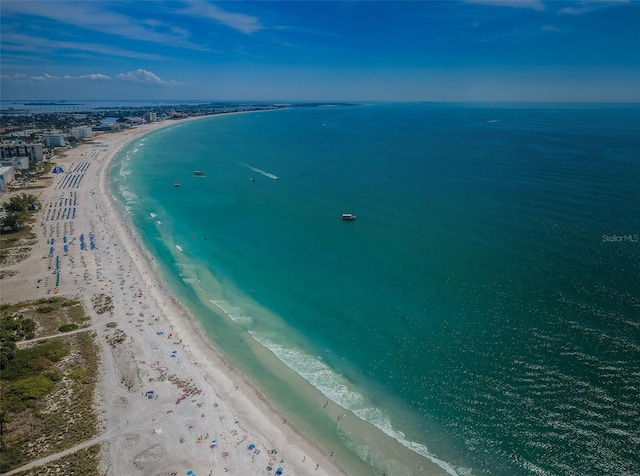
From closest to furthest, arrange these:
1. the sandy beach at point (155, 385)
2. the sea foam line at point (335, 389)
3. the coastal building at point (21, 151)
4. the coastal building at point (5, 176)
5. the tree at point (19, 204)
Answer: the sandy beach at point (155, 385) → the sea foam line at point (335, 389) → the tree at point (19, 204) → the coastal building at point (5, 176) → the coastal building at point (21, 151)

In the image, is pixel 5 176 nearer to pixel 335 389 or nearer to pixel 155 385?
pixel 155 385

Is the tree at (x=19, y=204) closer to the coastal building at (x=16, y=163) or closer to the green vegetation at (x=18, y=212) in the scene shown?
the green vegetation at (x=18, y=212)

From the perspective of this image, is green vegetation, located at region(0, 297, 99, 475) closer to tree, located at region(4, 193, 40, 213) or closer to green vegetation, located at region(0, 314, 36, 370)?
green vegetation, located at region(0, 314, 36, 370)

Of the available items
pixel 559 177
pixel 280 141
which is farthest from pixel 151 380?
pixel 280 141

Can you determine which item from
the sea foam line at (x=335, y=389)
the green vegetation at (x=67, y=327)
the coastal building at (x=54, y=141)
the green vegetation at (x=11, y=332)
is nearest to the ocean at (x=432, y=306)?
the sea foam line at (x=335, y=389)

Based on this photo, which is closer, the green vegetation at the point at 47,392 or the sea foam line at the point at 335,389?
the green vegetation at the point at 47,392

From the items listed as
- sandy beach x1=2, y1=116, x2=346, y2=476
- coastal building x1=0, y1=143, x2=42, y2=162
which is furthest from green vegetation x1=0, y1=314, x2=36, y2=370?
coastal building x1=0, y1=143, x2=42, y2=162
